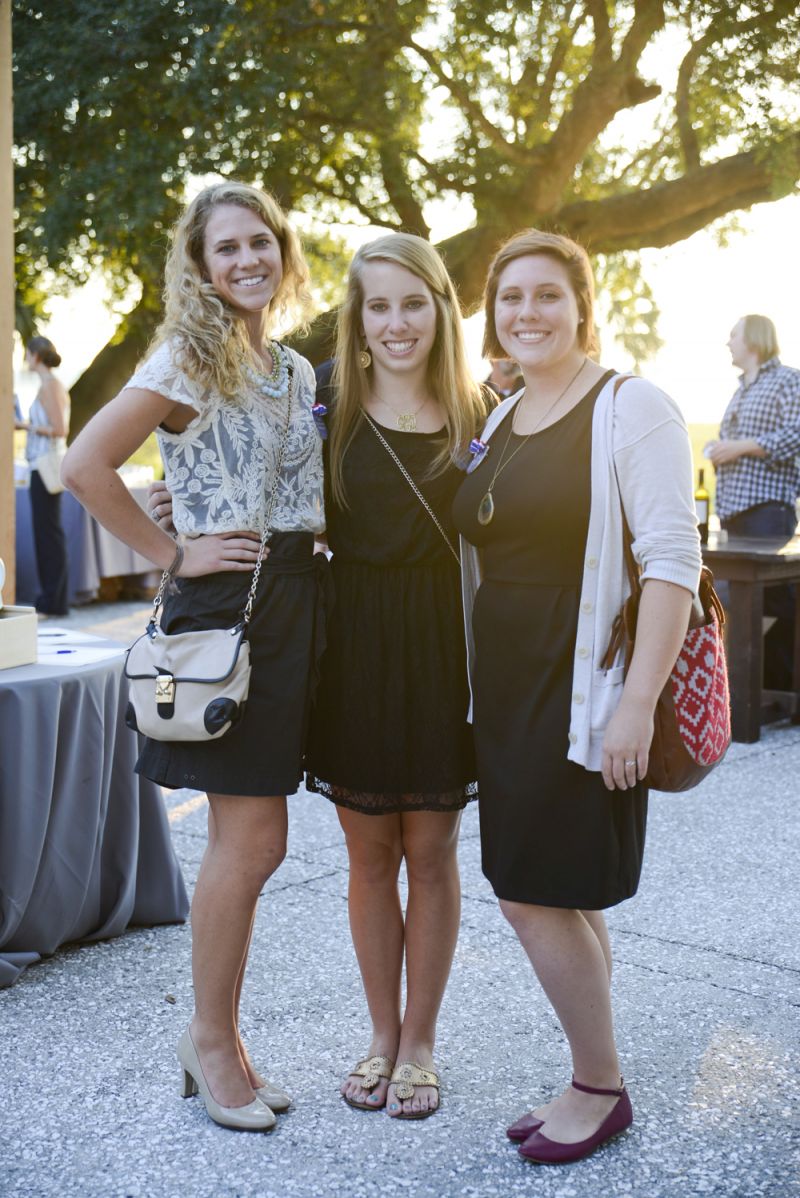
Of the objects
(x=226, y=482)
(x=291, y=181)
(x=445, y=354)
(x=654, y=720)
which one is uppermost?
(x=291, y=181)

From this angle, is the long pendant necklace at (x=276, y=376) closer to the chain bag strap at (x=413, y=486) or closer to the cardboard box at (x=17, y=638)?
the chain bag strap at (x=413, y=486)

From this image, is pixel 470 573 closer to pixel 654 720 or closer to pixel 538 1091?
pixel 654 720

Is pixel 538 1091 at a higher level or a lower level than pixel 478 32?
lower

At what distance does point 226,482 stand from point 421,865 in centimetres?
88

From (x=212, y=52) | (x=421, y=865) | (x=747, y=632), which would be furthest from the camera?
(x=212, y=52)

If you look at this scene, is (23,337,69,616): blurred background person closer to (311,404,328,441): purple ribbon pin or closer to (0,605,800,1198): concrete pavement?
(0,605,800,1198): concrete pavement

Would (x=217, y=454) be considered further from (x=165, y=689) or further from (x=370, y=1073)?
(x=370, y=1073)

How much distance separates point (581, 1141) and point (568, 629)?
96 cm

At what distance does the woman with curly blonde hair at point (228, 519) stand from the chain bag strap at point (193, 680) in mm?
51

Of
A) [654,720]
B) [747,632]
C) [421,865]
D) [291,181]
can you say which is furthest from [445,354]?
[291,181]

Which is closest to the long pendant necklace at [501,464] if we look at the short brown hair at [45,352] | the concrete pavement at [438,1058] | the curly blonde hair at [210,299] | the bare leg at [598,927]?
the curly blonde hair at [210,299]

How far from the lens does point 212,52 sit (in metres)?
9.65

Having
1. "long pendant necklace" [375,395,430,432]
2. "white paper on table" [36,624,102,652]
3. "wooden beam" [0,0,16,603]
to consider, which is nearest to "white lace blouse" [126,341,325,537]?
"long pendant necklace" [375,395,430,432]

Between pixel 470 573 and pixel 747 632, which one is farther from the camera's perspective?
pixel 747 632
